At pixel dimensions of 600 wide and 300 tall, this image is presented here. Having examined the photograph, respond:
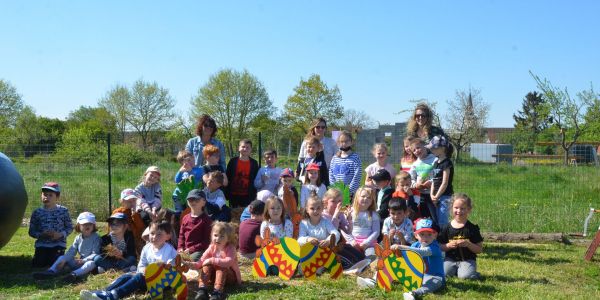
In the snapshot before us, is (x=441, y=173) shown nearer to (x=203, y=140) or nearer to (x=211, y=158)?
(x=211, y=158)

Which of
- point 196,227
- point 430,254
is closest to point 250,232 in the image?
point 196,227

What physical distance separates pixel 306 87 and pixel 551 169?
31.5 meters

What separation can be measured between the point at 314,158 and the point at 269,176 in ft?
2.25

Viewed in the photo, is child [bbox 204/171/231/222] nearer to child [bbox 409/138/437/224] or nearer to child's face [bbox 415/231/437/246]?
child [bbox 409/138/437/224]

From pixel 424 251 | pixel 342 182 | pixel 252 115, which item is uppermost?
pixel 252 115

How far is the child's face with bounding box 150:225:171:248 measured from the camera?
18.7ft

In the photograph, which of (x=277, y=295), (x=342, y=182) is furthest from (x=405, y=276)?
(x=342, y=182)

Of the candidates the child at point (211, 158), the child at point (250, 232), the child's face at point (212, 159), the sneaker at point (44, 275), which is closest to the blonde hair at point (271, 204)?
the child at point (250, 232)

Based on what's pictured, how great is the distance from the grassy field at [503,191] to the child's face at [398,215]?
4.50m

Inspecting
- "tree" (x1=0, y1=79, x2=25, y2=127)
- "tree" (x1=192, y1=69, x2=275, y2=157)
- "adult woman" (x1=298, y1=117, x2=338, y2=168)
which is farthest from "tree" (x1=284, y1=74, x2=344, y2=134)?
"adult woman" (x1=298, y1=117, x2=338, y2=168)

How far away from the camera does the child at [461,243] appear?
6211 mm

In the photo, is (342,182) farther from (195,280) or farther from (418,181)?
(195,280)

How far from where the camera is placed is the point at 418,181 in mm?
7160

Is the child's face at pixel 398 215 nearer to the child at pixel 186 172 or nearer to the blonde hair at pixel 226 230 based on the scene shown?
the blonde hair at pixel 226 230
